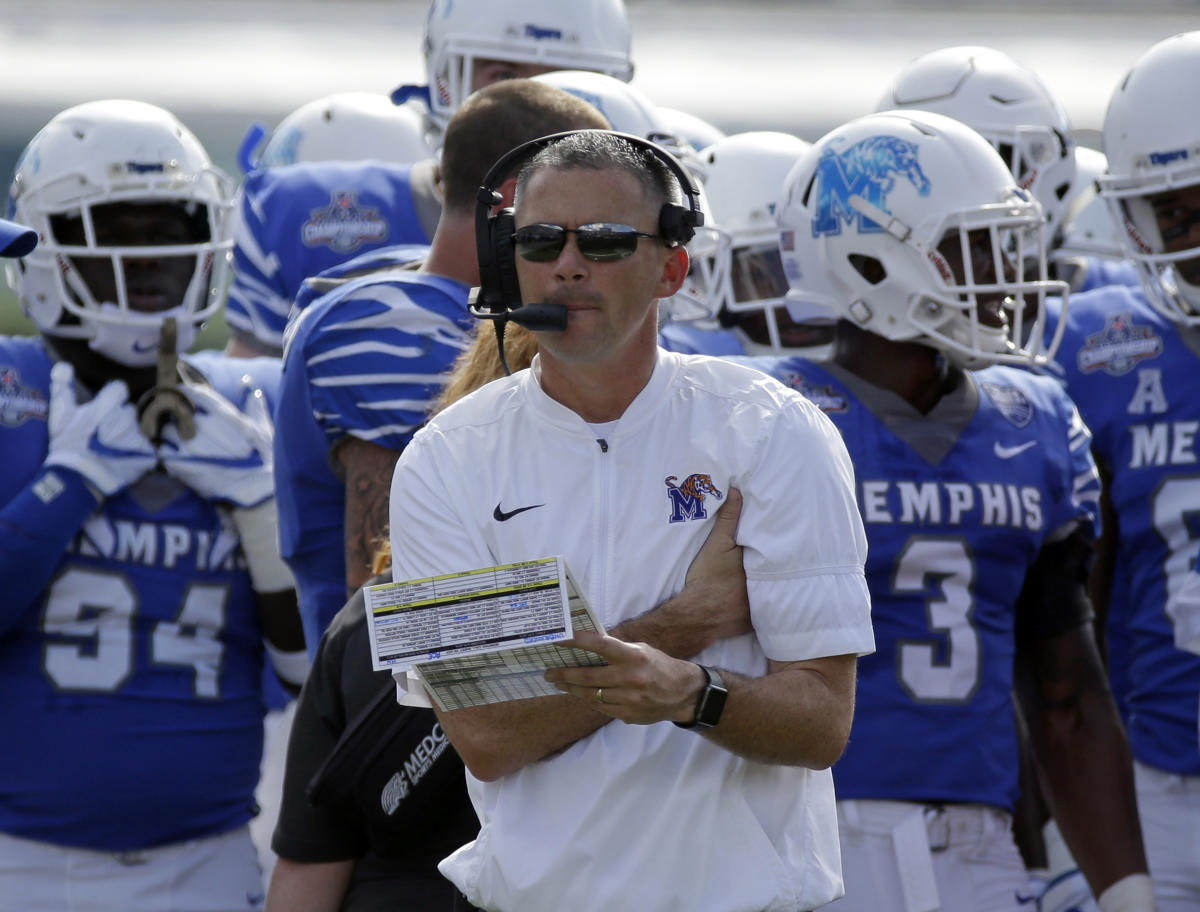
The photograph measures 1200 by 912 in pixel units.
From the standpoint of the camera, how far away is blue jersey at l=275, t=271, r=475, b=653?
3.14 m

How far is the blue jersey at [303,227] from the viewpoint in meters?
4.86

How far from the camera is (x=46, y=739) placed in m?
3.54

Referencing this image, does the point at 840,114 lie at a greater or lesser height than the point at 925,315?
lesser

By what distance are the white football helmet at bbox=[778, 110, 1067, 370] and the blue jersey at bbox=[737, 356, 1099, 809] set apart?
17 cm

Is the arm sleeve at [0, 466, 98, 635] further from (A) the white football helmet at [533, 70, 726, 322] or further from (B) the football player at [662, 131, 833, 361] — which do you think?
(B) the football player at [662, 131, 833, 361]

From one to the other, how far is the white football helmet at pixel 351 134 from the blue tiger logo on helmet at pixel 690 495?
3.91 meters

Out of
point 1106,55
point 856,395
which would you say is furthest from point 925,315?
point 1106,55

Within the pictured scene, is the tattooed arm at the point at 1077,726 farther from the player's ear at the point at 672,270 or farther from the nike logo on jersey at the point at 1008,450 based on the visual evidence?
the player's ear at the point at 672,270

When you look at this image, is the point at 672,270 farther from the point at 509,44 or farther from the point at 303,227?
the point at 509,44

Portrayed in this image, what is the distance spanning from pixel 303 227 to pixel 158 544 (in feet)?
5.00

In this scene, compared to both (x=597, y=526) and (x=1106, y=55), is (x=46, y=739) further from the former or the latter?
(x=1106, y=55)

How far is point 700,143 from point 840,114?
515 inches

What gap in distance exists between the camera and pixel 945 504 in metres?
3.24

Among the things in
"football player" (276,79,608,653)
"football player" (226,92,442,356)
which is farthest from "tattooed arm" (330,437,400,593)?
"football player" (226,92,442,356)
